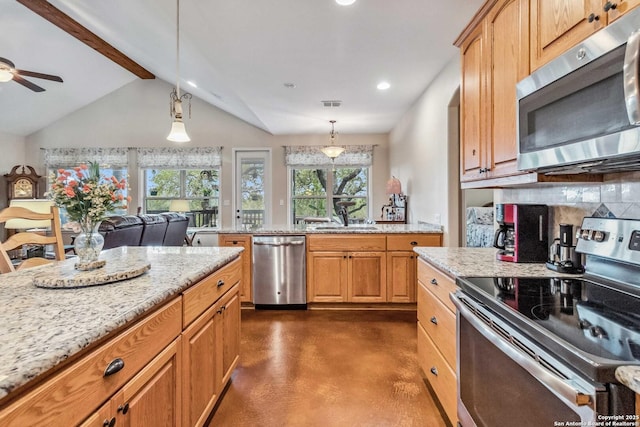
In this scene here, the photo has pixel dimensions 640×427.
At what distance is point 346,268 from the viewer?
3.37 meters

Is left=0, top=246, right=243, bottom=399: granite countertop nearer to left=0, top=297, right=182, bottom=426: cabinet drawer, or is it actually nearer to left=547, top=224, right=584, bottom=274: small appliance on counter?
left=0, top=297, right=182, bottom=426: cabinet drawer

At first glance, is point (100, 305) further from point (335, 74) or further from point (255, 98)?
point (255, 98)

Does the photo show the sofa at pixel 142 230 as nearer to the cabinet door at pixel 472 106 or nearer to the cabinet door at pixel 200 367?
the cabinet door at pixel 200 367

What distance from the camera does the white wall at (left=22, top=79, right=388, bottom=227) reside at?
6.54 meters

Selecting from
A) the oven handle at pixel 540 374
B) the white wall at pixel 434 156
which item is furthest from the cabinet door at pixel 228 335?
the white wall at pixel 434 156

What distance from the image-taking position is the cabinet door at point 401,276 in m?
3.33

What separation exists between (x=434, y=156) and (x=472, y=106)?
1.70m

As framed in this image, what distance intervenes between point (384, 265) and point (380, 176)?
134 inches

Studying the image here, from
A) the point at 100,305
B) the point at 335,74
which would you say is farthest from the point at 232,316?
the point at 335,74

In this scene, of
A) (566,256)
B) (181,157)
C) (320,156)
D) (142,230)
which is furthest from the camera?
(181,157)

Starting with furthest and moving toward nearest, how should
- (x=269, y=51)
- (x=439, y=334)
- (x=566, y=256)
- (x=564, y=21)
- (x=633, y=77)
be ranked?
1. (x=269, y=51)
2. (x=439, y=334)
3. (x=566, y=256)
4. (x=564, y=21)
5. (x=633, y=77)

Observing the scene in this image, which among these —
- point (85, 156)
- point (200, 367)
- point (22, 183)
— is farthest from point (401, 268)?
point (22, 183)

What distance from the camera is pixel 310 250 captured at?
134 inches

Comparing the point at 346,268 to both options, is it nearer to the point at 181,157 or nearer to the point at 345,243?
the point at 345,243
